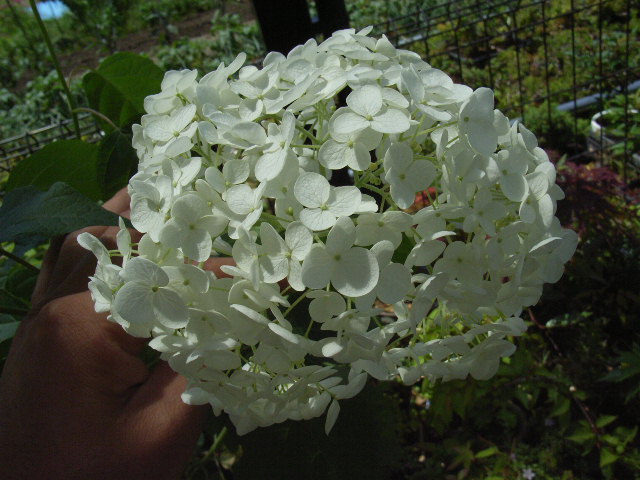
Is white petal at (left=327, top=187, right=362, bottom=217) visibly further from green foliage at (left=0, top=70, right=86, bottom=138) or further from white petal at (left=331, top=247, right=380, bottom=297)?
green foliage at (left=0, top=70, right=86, bottom=138)

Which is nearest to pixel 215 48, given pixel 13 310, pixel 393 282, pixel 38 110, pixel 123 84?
pixel 38 110

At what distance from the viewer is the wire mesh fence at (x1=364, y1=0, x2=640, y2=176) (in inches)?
95.3

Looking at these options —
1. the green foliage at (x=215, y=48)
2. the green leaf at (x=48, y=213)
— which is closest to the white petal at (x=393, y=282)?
the green leaf at (x=48, y=213)

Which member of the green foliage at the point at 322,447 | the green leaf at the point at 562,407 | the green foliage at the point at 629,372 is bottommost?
the green leaf at the point at 562,407

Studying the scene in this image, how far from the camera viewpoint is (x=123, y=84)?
955mm

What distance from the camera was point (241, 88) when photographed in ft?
1.93

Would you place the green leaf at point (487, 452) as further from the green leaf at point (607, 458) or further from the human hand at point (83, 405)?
the human hand at point (83, 405)

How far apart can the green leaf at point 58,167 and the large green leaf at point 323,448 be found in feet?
1.51

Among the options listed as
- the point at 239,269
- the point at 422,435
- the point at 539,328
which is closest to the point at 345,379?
the point at 239,269


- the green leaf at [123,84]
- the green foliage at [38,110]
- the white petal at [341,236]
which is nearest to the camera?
the white petal at [341,236]

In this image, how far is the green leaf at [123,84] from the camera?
37.5 inches

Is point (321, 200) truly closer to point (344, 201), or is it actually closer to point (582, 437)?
point (344, 201)

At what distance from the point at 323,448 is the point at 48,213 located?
0.50 meters

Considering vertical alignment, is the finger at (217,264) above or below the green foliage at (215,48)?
above
